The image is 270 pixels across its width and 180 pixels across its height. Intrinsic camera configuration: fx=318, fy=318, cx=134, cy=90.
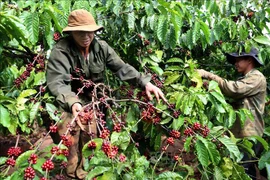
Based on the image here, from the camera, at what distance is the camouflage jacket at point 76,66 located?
203 cm

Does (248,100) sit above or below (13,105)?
below

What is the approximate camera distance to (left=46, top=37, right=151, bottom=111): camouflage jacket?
2.03 m

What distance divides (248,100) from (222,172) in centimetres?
130

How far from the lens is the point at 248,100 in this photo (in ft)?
9.49

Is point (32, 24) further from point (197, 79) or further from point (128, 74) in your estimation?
point (197, 79)

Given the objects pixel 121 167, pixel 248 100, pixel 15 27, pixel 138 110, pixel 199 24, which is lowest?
pixel 248 100

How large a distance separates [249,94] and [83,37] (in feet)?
5.13

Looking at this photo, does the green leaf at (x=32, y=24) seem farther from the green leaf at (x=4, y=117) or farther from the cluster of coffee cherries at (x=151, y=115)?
the cluster of coffee cherries at (x=151, y=115)

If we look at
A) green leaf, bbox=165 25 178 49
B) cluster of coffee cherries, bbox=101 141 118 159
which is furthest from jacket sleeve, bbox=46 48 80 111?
green leaf, bbox=165 25 178 49

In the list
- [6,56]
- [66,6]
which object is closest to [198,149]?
[66,6]

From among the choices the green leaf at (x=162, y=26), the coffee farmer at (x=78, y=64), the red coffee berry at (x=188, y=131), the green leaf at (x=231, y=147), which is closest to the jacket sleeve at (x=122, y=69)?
the coffee farmer at (x=78, y=64)

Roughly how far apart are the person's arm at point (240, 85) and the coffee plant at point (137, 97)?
0.29 m

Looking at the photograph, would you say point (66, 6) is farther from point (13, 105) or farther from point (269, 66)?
point (269, 66)

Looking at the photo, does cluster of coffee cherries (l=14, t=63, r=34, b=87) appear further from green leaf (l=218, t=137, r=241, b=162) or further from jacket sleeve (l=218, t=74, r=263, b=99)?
jacket sleeve (l=218, t=74, r=263, b=99)
